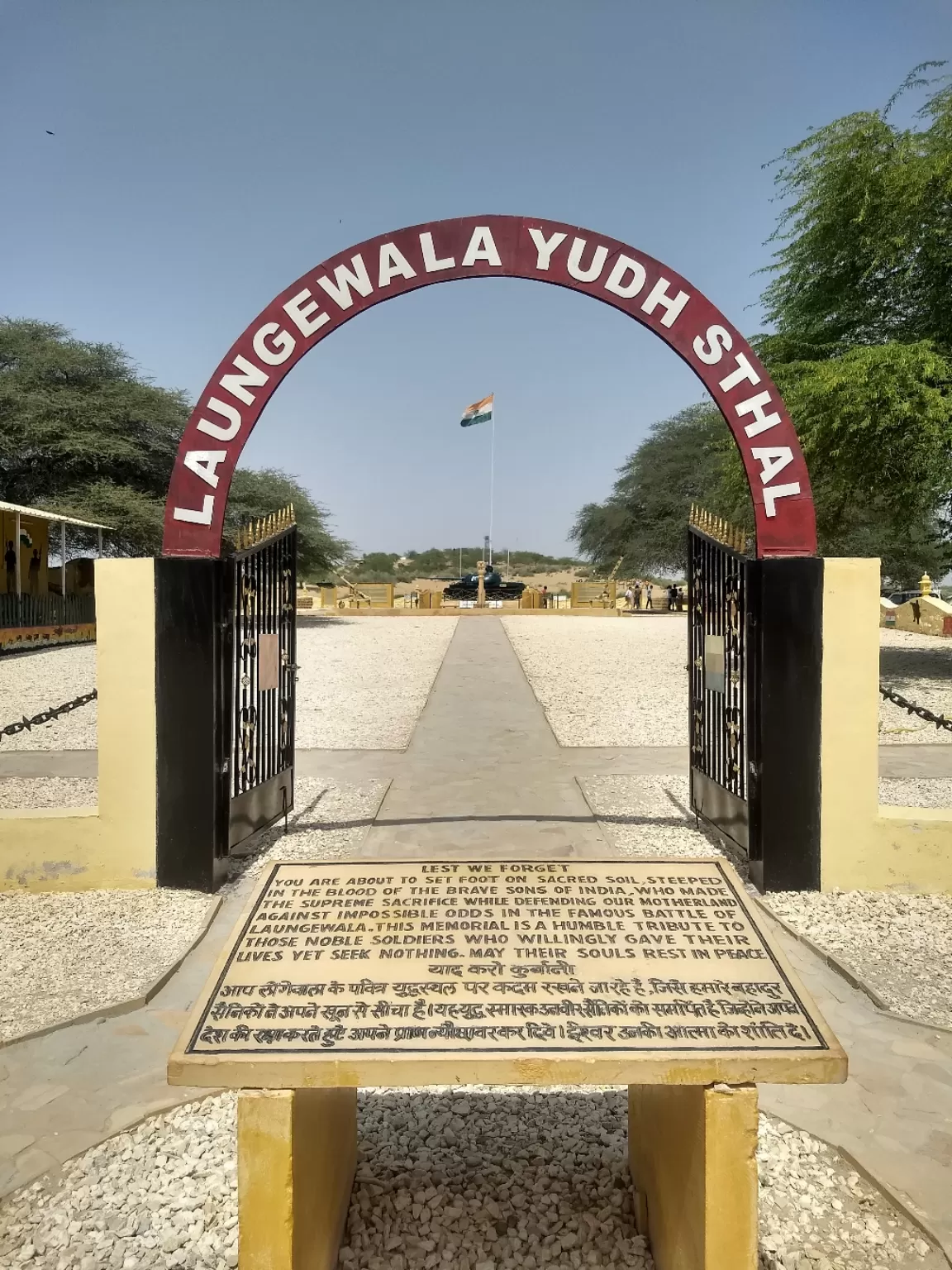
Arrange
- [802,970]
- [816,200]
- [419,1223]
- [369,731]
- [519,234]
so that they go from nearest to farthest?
[419,1223]
[802,970]
[519,234]
[369,731]
[816,200]

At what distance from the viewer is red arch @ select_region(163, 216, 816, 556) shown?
4898mm

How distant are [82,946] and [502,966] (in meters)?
3.09

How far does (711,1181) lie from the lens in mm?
2010

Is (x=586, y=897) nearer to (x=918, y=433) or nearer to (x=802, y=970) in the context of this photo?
(x=802, y=970)

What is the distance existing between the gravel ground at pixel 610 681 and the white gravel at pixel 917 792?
256 cm

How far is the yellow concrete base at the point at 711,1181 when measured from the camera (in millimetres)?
2000

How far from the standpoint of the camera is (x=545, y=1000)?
2.19 meters

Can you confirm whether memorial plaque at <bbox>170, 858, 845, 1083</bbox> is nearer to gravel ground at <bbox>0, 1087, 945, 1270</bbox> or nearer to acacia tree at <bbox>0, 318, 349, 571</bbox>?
gravel ground at <bbox>0, 1087, 945, 1270</bbox>

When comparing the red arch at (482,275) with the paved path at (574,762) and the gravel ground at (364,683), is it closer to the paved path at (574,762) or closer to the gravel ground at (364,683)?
the paved path at (574,762)

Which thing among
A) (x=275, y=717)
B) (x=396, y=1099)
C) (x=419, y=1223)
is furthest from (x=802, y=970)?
(x=275, y=717)

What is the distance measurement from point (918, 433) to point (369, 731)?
9.02 metres

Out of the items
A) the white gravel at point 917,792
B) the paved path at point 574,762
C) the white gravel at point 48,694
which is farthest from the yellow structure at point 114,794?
the white gravel at point 917,792

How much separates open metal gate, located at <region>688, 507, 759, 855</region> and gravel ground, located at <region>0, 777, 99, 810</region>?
5003 mm

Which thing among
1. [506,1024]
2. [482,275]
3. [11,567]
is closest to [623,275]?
[482,275]
